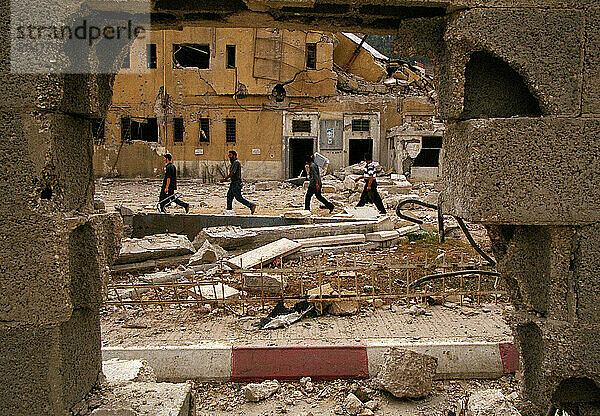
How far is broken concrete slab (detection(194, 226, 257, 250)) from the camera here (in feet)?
31.1

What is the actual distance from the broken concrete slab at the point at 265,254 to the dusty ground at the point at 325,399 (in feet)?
10.2

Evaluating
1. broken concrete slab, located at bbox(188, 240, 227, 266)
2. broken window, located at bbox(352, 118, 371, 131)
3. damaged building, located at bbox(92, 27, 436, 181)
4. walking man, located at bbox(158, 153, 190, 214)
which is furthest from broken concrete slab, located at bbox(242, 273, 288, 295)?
broken window, located at bbox(352, 118, 371, 131)

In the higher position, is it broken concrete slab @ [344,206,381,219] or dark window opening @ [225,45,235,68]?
dark window opening @ [225,45,235,68]

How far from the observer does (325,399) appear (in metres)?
4.46

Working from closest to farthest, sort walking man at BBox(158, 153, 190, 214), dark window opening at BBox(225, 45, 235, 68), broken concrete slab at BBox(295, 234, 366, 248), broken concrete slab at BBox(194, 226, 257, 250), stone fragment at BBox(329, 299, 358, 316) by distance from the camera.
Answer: stone fragment at BBox(329, 299, 358, 316), broken concrete slab at BBox(194, 226, 257, 250), broken concrete slab at BBox(295, 234, 366, 248), walking man at BBox(158, 153, 190, 214), dark window opening at BBox(225, 45, 235, 68)

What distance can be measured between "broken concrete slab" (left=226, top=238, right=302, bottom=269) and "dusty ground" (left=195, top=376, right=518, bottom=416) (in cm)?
Answer: 312

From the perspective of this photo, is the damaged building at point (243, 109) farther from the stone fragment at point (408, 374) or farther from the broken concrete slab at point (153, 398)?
the broken concrete slab at point (153, 398)

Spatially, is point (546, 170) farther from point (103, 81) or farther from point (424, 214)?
point (424, 214)

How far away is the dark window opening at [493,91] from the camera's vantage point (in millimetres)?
3055

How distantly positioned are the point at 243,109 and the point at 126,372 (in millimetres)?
23429

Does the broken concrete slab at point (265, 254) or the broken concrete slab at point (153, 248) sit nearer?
the broken concrete slab at point (265, 254)

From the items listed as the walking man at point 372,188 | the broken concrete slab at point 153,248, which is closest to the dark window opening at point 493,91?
the broken concrete slab at point 153,248

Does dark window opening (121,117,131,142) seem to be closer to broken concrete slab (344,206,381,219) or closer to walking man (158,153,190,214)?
walking man (158,153,190,214)

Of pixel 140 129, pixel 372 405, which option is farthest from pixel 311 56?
pixel 372 405
